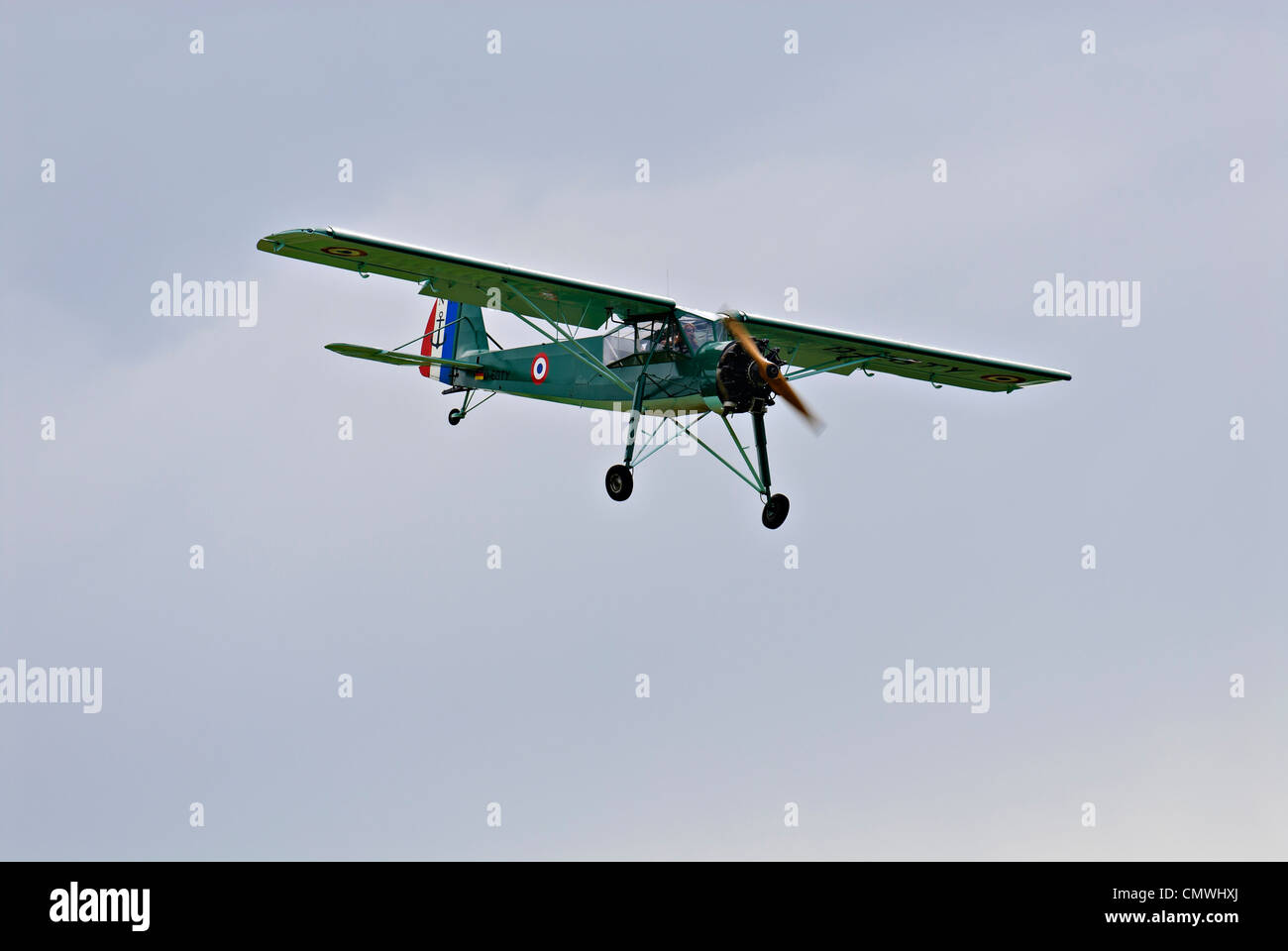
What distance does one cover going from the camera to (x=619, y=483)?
116 ft

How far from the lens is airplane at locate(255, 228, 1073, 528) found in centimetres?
3428

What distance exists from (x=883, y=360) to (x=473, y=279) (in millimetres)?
9378

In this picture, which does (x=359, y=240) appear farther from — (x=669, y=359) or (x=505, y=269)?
(x=669, y=359)

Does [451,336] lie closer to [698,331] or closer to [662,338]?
[662,338]

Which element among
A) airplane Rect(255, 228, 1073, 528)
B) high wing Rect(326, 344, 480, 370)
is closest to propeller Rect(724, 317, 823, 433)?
airplane Rect(255, 228, 1073, 528)

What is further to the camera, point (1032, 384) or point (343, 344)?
point (1032, 384)

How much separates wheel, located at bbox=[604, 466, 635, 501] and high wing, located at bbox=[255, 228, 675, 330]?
2.86 metres

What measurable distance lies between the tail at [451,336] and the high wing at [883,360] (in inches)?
243

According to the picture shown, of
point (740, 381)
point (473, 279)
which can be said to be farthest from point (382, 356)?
point (740, 381)

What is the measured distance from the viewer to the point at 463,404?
39.9m

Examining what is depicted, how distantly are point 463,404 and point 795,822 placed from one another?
1068 cm

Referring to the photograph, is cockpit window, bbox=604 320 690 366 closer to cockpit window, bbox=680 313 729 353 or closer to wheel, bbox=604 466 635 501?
cockpit window, bbox=680 313 729 353
